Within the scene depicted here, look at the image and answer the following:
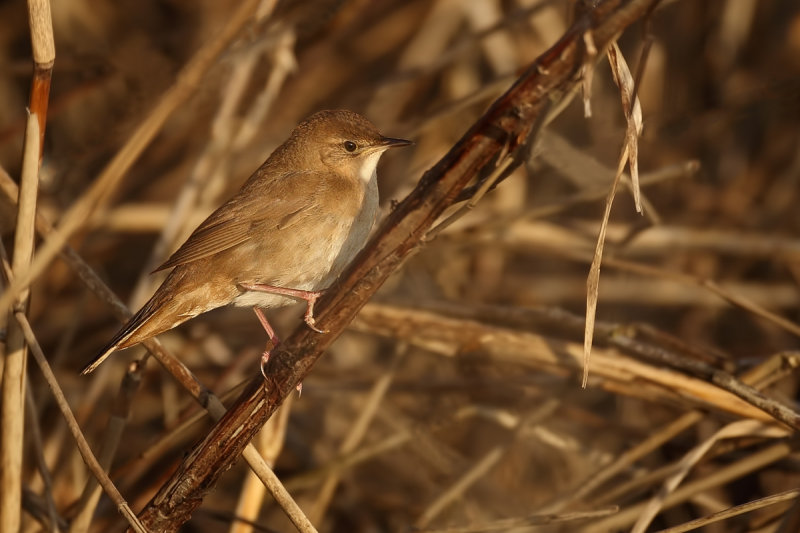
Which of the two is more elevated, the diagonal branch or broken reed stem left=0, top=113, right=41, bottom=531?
broken reed stem left=0, top=113, right=41, bottom=531

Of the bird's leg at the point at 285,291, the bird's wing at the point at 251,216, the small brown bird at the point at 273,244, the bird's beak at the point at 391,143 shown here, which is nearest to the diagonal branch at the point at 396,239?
the bird's leg at the point at 285,291

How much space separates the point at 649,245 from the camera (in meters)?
5.50

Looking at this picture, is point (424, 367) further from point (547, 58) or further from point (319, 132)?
point (547, 58)

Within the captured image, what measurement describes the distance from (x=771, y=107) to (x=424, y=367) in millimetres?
2924

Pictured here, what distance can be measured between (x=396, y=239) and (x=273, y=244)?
124cm

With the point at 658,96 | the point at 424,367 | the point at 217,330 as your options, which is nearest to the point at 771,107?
the point at 658,96

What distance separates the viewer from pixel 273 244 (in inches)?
142

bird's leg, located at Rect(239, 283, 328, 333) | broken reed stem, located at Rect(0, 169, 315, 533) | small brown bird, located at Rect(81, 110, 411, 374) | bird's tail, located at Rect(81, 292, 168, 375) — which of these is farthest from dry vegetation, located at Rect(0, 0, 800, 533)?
bird's leg, located at Rect(239, 283, 328, 333)

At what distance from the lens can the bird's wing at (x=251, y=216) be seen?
3580 millimetres

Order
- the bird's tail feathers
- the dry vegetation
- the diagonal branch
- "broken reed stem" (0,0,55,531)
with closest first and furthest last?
the diagonal branch, "broken reed stem" (0,0,55,531), the bird's tail feathers, the dry vegetation

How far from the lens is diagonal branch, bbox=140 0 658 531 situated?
2.19m

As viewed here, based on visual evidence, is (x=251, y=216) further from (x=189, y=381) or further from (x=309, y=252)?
(x=189, y=381)

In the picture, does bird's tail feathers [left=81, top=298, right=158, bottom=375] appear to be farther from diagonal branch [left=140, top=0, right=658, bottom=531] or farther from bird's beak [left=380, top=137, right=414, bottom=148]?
bird's beak [left=380, top=137, right=414, bottom=148]

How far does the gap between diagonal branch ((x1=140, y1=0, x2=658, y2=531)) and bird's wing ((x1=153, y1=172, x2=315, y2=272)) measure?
943 millimetres
